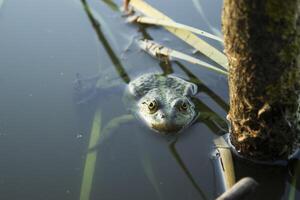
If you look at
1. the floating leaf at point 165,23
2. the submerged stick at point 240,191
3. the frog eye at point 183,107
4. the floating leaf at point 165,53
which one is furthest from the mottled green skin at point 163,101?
the submerged stick at point 240,191

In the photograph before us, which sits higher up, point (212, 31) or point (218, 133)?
point (212, 31)

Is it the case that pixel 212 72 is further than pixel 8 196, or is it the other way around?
pixel 212 72

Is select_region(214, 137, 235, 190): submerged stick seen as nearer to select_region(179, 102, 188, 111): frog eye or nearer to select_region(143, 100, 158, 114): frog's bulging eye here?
select_region(179, 102, 188, 111): frog eye

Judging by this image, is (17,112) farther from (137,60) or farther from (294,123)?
(294,123)

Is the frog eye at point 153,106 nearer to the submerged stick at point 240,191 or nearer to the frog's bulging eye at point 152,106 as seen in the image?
the frog's bulging eye at point 152,106

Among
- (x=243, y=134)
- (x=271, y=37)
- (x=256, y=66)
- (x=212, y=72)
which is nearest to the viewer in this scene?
(x=271, y=37)

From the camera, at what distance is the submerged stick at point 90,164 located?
289 centimetres

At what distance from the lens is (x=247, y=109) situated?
2664 millimetres

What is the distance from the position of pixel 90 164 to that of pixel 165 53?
1365 mm

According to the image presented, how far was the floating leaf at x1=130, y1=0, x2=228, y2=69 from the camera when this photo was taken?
11.8 feet

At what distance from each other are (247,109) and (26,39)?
8.15 ft

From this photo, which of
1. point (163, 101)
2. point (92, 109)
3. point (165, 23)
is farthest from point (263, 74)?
point (165, 23)

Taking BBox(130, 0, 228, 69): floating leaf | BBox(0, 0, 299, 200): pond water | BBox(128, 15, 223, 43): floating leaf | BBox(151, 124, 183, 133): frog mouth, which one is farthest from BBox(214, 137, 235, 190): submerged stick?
BBox(128, 15, 223, 43): floating leaf

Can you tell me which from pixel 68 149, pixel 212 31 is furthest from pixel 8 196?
pixel 212 31
